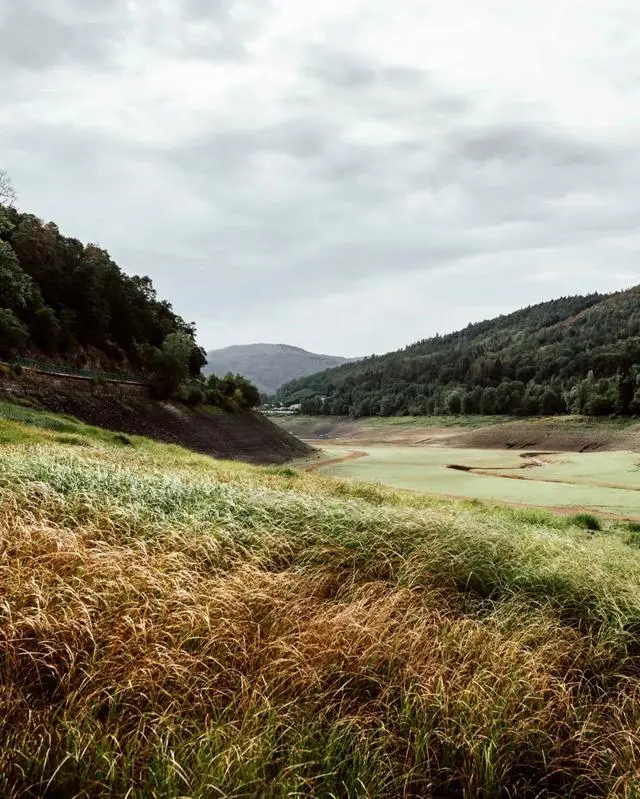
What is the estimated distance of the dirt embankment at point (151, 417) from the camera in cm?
3459

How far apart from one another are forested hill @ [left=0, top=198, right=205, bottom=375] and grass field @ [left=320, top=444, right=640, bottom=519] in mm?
24402

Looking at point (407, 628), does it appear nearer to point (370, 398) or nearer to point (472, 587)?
point (472, 587)

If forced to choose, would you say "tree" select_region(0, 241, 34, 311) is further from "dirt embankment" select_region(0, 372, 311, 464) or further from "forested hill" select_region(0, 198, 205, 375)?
"forested hill" select_region(0, 198, 205, 375)

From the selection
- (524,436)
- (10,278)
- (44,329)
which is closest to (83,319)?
(44,329)

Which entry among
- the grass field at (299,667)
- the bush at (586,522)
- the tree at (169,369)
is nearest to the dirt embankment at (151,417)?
the tree at (169,369)

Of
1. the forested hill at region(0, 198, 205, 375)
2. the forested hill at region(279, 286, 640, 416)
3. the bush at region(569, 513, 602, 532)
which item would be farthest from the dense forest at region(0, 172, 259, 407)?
the forested hill at region(279, 286, 640, 416)

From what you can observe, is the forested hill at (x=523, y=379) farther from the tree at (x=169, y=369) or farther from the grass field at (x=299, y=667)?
the grass field at (x=299, y=667)

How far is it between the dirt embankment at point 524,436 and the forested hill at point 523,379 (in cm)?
907

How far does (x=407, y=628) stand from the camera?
508cm

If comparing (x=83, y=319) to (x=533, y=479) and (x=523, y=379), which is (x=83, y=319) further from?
(x=523, y=379)

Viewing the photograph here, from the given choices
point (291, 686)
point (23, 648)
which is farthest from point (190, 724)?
point (23, 648)

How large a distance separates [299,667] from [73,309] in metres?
50.3

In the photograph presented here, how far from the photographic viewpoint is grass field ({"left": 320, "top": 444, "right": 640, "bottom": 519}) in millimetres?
26078

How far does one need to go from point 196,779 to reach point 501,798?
201 cm
